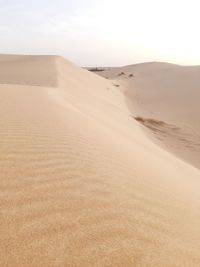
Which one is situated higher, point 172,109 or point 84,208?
point 84,208

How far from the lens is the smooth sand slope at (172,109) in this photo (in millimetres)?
10068

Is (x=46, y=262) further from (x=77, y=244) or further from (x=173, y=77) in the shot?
(x=173, y=77)

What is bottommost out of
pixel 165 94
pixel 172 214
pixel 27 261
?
pixel 165 94

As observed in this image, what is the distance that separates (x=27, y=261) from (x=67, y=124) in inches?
108

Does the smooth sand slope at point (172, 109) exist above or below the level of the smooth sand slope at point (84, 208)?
below

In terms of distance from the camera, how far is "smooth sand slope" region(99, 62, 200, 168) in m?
10.1

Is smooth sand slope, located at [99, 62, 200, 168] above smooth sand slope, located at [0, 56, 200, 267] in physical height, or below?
below

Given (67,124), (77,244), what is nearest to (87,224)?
(77,244)

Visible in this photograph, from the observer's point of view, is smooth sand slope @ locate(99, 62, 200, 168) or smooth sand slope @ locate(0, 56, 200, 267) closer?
smooth sand slope @ locate(0, 56, 200, 267)

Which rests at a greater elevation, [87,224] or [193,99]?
[87,224]

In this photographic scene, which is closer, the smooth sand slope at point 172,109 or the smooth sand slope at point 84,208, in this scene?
the smooth sand slope at point 84,208

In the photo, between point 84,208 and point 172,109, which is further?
point 172,109

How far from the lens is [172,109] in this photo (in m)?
17.8

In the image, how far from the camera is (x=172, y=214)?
109 inches
